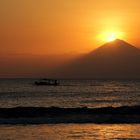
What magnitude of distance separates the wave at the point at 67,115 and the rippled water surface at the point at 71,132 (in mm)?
2904

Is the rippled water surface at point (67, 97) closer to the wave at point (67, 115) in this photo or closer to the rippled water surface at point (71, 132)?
the wave at point (67, 115)

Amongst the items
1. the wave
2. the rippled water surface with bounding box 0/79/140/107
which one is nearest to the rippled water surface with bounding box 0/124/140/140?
the wave

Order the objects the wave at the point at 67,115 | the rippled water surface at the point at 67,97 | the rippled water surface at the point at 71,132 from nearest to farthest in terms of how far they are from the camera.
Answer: the rippled water surface at the point at 71,132 < the wave at the point at 67,115 < the rippled water surface at the point at 67,97

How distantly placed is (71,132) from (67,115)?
10.8 m

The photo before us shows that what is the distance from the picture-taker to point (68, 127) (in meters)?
28.1

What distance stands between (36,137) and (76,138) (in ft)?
6.14

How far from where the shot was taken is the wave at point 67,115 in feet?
106

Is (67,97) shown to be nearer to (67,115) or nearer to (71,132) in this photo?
(67,115)

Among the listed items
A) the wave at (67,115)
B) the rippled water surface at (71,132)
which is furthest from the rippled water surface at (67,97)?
the rippled water surface at (71,132)

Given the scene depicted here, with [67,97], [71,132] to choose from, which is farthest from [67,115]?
[67,97]

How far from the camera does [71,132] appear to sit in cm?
2547

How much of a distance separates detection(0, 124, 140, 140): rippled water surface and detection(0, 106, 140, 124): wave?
2.90 meters

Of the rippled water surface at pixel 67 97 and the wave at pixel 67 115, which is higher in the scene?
the rippled water surface at pixel 67 97

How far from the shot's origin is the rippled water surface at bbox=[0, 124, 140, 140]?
929 inches
